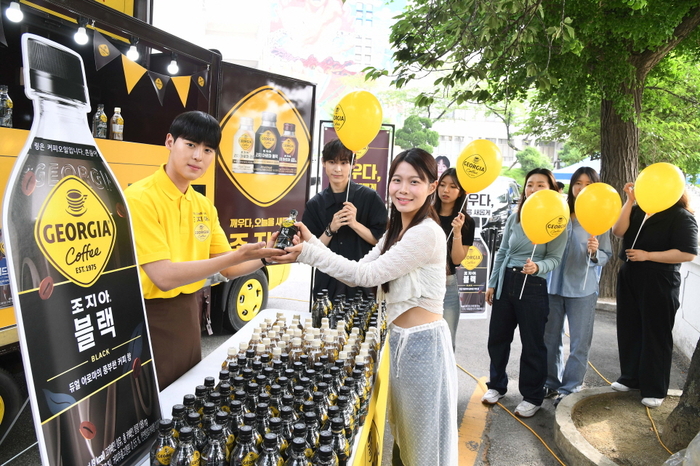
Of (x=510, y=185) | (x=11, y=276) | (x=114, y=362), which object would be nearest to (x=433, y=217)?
(x=114, y=362)

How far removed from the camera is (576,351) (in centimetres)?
376

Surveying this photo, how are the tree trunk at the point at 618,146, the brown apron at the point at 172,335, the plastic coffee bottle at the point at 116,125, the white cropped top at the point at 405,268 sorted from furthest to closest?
the tree trunk at the point at 618,146 → the plastic coffee bottle at the point at 116,125 → the white cropped top at the point at 405,268 → the brown apron at the point at 172,335

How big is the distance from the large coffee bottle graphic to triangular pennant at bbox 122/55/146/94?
9.69 ft

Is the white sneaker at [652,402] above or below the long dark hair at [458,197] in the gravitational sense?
below

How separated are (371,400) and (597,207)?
7.80 feet

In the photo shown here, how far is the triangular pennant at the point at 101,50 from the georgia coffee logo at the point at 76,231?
2312 millimetres

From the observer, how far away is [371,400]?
202 centimetres

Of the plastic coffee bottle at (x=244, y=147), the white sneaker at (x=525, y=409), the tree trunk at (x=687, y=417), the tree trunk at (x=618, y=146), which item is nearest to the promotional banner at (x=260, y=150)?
the plastic coffee bottle at (x=244, y=147)

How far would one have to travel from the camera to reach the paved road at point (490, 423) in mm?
3137

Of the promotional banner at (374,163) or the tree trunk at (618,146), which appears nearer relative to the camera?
the promotional banner at (374,163)

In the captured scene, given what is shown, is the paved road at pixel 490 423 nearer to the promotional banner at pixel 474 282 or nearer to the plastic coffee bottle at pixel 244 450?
the promotional banner at pixel 474 282

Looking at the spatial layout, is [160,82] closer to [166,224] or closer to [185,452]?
[166,224]

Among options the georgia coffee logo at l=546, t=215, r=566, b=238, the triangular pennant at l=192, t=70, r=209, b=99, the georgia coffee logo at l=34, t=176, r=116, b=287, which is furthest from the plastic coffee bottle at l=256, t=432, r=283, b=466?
the triangular pennant at l=192, t=70, r=209, b=99

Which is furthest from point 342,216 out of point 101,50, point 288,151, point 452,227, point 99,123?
point 288,151
